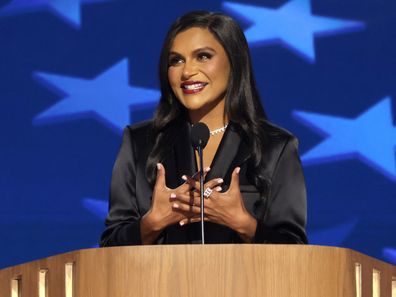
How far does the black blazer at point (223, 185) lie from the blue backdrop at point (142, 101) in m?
0.91

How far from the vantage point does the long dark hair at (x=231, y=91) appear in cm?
291

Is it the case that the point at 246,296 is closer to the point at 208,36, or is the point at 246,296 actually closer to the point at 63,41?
the point at 208,36

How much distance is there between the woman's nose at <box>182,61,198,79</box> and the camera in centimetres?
285

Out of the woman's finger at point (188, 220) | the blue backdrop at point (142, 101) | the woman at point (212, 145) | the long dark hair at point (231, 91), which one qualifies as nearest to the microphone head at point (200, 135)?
the woman's finger at point (188, 220)

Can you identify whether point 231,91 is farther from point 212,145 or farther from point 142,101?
point 142,101

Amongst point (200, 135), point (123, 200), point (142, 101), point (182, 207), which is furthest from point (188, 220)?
point (142, 101)

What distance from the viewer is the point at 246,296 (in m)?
2.14

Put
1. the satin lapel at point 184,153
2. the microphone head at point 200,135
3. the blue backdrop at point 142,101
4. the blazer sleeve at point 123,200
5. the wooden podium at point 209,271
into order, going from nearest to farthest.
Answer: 1. the wooden podium at point 209,271
2. the microphone head at point 200,135
3. the blazer sleeve at point 123,200
4. the satin lapel at point 184,153
5. the blue backdrop at point 142,101

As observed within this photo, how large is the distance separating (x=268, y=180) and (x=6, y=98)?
1.45 metres

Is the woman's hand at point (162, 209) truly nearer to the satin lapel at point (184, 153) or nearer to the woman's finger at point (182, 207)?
the woman's finger at point (182, 207)

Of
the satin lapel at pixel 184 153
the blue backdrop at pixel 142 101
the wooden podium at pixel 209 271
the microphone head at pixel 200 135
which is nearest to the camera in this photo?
the wooden podium at pixel 209 271

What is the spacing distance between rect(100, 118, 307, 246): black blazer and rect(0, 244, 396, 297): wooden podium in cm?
44

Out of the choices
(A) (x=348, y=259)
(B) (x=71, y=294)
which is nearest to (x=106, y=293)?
(B) (x=71, y=294)

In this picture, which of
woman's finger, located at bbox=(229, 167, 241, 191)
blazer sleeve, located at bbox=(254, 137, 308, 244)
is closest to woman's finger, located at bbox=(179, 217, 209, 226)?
woman's finger, located at bbox=(229, 167, 241, 191)
